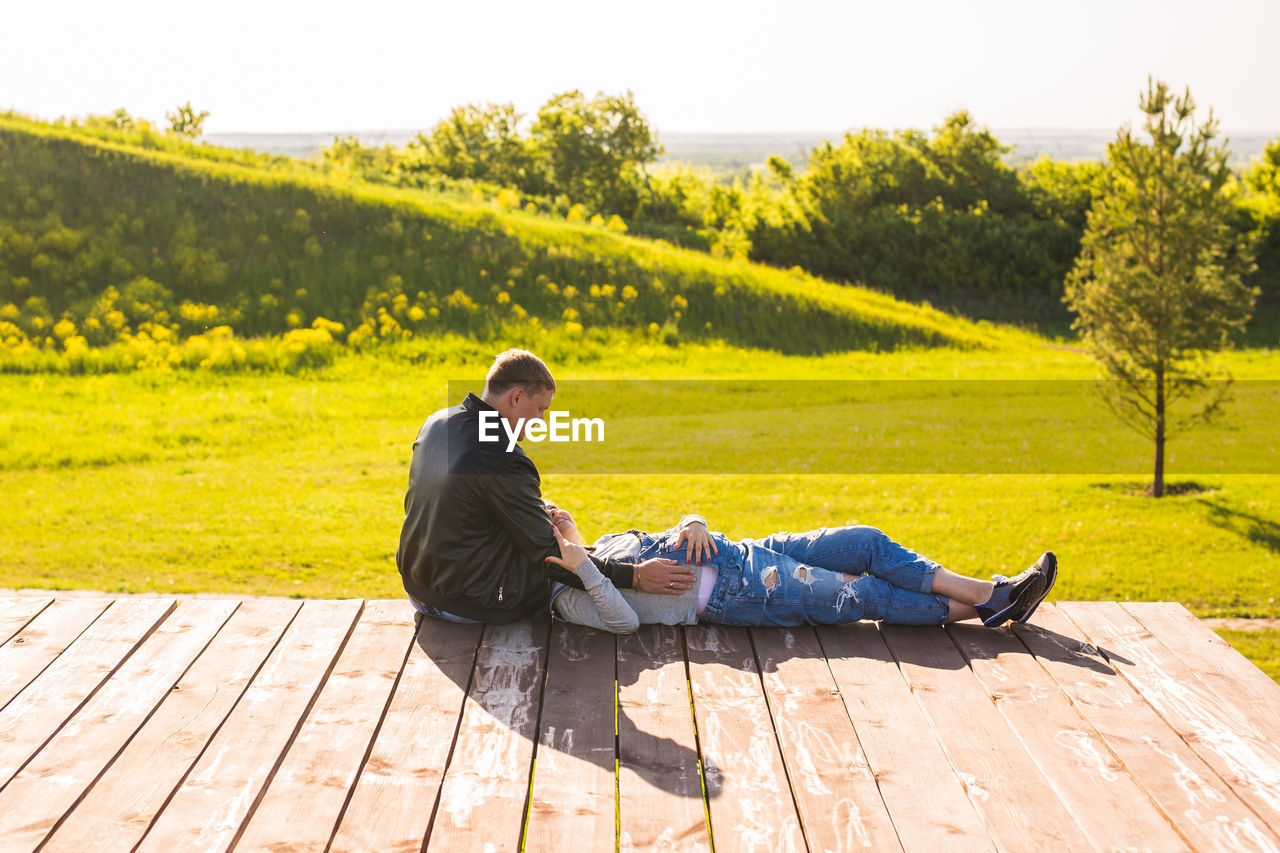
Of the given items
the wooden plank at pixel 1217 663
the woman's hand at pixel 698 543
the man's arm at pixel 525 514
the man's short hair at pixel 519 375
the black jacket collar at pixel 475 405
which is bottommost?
the wooden plank at pixel 1217 663

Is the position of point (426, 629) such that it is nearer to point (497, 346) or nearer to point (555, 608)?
point (555, 608)

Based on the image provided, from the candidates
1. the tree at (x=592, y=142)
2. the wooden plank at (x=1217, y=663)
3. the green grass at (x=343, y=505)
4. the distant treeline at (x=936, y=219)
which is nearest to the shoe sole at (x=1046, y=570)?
the wooden plank at (x=1217, y=663)

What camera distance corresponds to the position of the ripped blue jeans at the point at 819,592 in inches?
195

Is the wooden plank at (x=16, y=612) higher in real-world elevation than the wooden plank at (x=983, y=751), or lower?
higher

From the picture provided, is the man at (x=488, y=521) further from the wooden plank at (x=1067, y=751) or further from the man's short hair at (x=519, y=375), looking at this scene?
the wooden plank at (x=1067, y=751)

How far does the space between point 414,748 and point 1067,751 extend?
246cm

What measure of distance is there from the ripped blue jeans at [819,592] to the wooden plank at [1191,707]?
0.82 m

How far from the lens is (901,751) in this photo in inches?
147

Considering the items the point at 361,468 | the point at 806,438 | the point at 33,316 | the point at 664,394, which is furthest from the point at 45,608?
the point at 33,316

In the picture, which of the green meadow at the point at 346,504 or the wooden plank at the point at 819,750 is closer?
the wooden plank at the point at 819,750

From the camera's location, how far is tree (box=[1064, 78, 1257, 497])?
37.1 ft

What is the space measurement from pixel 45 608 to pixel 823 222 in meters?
37.0

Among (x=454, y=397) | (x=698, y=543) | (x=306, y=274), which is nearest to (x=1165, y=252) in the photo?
(x=698, y=543)

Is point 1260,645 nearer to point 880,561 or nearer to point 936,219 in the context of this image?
point 880,561
